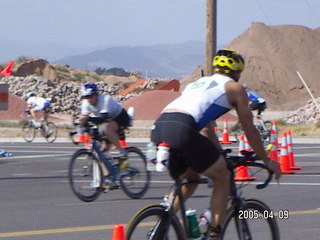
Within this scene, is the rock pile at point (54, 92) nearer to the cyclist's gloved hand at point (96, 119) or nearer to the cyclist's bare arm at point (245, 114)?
the cyclist's gloved hand at point (96, 119)

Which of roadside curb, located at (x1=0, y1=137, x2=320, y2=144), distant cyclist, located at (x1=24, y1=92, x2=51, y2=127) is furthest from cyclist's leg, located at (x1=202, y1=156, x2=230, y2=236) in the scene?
distant cyclist, located at (x1=24, y1=92, x2=51, y2=127)

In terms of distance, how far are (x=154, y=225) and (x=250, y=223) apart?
0.98m

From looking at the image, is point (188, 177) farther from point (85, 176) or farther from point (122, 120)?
point (122, 120)

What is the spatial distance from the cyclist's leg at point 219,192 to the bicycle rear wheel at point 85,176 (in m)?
6.22

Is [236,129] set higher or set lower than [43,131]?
lower

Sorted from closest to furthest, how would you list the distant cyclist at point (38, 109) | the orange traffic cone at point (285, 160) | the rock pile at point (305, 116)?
the orange traffic cone at point (285, 160) → the distant cyclist at point (38, 109) → the rock pile at point (305, 116)

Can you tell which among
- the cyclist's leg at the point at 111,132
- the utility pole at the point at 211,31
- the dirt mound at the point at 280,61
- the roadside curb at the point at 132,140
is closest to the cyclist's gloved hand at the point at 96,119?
the cyclist's leg at the point at 111,132

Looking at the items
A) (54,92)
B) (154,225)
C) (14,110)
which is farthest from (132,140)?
(54,92)

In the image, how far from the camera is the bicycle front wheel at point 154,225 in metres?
7.21

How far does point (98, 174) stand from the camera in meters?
13.7

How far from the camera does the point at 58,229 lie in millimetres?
10898

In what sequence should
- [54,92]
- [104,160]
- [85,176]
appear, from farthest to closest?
[54,92]
[104,160]
[85,176]

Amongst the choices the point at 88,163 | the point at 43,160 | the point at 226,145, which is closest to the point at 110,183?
the point at 88,163

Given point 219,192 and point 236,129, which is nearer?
point 219,192
